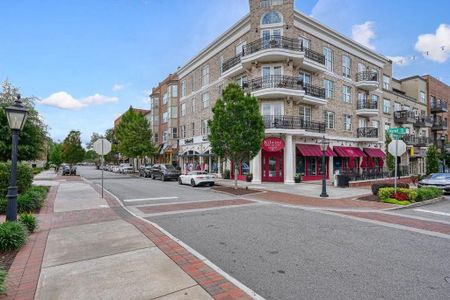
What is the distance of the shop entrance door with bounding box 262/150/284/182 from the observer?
2272 centimetres

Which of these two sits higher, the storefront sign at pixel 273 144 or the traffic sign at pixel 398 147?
the storefront sign at pixel 273 144

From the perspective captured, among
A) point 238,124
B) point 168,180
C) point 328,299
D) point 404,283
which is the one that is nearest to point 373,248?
point 404,283

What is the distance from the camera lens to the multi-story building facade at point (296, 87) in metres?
21.9

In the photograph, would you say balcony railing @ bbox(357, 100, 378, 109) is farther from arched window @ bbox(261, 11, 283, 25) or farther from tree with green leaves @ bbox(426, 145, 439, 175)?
arched window @ bbox(261, 11, 283, 25)

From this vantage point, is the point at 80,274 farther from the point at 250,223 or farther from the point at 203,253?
the point at 250,223

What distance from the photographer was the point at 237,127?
1579cm

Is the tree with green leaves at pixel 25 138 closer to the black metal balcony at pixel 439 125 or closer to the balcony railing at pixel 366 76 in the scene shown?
the balcony railing at pixel 366 76

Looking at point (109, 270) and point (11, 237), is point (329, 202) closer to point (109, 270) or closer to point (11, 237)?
point (109, 270)

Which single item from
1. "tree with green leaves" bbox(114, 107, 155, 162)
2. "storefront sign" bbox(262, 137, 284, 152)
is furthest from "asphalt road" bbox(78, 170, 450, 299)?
"tree with green leaves" bbox(114, 107, 155, 162)

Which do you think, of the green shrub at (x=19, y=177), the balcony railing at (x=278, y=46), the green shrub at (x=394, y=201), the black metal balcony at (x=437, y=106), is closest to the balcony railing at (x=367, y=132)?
the balcony railing at (x=278, y=46)

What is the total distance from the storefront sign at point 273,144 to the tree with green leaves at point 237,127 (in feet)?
17.3

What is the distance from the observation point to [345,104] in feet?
92.0

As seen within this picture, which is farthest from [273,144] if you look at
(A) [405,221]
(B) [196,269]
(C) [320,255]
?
(B) [196,269]

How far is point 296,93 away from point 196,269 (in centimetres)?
1947
